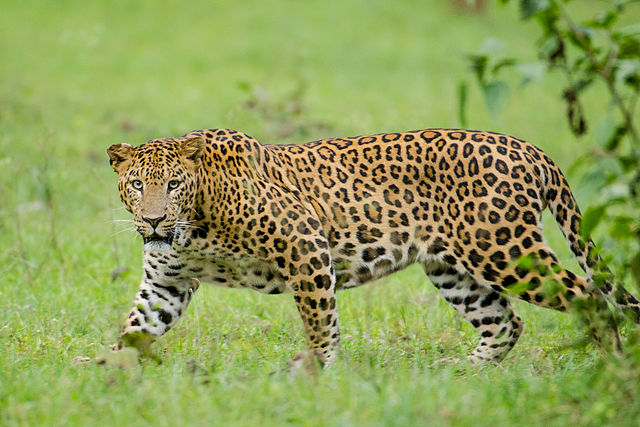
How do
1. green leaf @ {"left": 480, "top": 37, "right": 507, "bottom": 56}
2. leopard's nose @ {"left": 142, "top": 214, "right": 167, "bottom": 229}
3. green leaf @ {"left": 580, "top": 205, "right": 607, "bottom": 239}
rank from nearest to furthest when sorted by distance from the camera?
green leaf @ {"left": 480, "top": 37, "right": 507, "bottom": 56}, green leaf @ {"left": 580, "top": 205, "right": 607, "bottom": 239}, leopard's nose @ {"left": 142, "top": 214, "right": 167, "bottom": 229}

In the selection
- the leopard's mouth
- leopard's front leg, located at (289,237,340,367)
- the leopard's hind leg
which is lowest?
the leopard's hind leg

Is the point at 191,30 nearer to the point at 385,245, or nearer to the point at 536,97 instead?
the point at 536,97

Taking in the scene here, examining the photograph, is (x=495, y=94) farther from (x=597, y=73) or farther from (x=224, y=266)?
(x=224, y=266)

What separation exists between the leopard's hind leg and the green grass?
0.23 metres

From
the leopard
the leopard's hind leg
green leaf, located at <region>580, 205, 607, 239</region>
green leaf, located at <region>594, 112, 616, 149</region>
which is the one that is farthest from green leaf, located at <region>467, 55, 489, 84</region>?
the leopard's hind leg

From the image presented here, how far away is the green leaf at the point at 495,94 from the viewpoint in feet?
12.3

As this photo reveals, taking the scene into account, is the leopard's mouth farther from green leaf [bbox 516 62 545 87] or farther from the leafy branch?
green leaf [bbox 516 62 545 87]

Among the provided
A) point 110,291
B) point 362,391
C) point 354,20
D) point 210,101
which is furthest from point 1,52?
point 362,391

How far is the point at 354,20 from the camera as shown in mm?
26656

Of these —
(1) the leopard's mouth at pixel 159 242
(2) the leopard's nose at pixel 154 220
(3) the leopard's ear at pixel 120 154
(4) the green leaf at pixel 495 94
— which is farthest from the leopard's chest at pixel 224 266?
(4) the green leaf at pixel 495 94

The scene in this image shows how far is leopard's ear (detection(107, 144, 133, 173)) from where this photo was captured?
591cm

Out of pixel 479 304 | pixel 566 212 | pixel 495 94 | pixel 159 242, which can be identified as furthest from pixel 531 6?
pixel 479 304

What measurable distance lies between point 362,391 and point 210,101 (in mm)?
14066

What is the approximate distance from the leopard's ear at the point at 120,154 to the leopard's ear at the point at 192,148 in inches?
15.2
